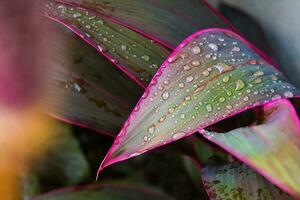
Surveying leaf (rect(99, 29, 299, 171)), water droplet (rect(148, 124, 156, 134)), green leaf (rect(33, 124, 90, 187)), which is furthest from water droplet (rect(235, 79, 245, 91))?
green leaf (rect(33, 124, 90, 187))

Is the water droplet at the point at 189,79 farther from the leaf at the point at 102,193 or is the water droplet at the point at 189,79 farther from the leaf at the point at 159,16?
the leaf at the point at 102,193

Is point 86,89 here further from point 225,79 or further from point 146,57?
point 225,79

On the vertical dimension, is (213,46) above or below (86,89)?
above

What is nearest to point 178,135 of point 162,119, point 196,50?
point 162,119

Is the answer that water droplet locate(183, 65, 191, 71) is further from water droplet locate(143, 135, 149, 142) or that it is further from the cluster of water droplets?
water droplet locate(143, 135, 149, 142)

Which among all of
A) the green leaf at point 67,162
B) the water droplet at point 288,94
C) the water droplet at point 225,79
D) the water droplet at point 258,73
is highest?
the water droplet at point 288,94

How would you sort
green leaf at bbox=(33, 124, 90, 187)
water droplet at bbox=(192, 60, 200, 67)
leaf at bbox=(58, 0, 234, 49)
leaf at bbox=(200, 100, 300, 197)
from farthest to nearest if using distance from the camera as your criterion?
green leaf at bbox=(33, 124, 90, 187) → leaf at bbox=(58, 0, 234, 49) → water droplet at bbox=(192, 60, 200, 67) → leaf at bbox=(200, 100, 300, 197)

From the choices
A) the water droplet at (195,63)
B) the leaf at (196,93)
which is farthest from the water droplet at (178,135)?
the water droplet at (195,63)
